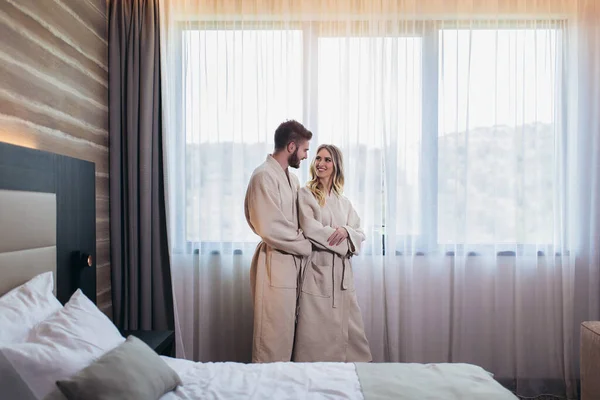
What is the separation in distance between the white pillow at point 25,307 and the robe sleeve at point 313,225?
4.26 ft

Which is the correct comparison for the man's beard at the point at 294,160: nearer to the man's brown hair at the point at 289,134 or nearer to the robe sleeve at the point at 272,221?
the man's brown hair at the point at 289,134

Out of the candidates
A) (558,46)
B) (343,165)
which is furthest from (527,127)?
(343,165)

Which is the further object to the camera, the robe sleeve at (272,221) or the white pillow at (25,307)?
the robe sleeve at (272,221)

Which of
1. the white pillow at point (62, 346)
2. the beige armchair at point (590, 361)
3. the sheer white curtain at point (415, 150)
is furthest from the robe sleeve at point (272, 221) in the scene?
the beige armchair at point (590, 361)

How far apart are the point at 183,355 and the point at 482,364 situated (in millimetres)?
1861

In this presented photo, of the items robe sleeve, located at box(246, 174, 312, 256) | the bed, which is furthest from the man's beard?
the bed

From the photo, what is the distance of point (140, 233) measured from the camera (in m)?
3.09

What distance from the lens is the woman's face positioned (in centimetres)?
296

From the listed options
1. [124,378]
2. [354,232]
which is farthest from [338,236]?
[124,378]

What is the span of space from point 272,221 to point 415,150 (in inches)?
42.5

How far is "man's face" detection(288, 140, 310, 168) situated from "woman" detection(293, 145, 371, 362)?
13 centimetres

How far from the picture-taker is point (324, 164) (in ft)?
9.70

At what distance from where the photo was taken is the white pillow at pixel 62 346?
4.42 feet

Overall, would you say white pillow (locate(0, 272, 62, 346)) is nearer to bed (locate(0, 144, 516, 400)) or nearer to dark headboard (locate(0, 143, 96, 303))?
bed (locate(0, 144, 516, 400))
